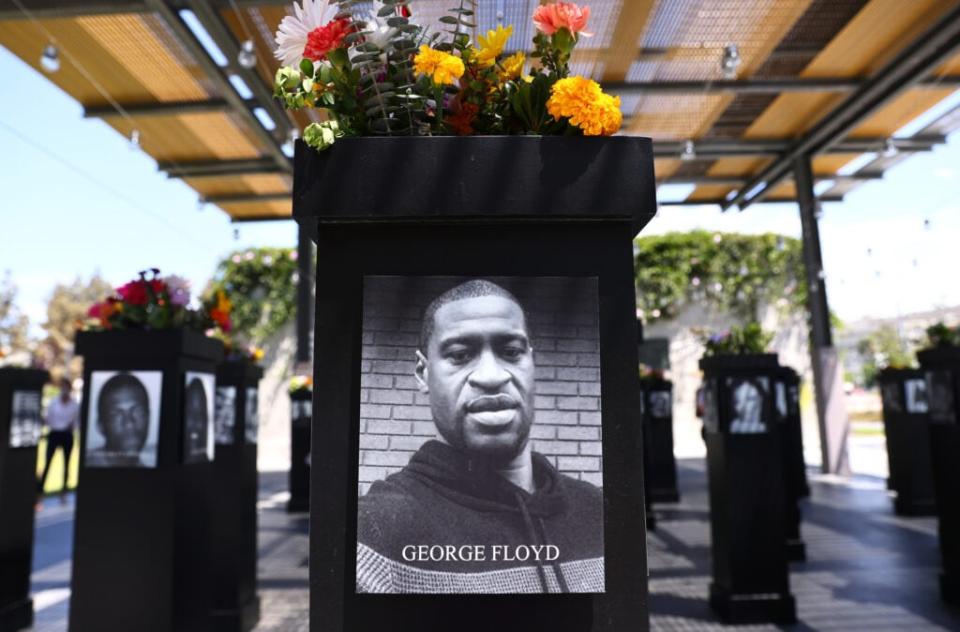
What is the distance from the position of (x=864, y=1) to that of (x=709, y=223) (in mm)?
8917

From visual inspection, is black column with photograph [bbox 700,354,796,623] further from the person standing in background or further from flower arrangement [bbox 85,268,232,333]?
the person standing in background

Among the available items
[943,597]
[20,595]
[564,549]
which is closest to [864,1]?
[943,597]

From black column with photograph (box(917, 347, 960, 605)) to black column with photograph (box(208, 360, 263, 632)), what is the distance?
436 centimetres

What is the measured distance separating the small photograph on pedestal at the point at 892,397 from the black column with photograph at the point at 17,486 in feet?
28.8

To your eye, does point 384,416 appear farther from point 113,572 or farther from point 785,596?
point 785,596

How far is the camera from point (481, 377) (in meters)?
1.18

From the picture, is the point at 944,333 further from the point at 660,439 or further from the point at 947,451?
the point at 660,439

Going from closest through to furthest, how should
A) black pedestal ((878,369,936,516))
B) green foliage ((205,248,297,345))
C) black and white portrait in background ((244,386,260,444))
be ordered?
black and white portrait in background ((244,386,260,444)), black pedestal ((878,369,936,516)), green foliage ((205,248,297,345))

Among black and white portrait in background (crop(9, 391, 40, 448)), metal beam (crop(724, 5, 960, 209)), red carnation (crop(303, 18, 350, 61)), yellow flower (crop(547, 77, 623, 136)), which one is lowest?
black and white portrait in background (crop(9, 391, 40, 448))

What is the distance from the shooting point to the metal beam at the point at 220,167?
1013 cm

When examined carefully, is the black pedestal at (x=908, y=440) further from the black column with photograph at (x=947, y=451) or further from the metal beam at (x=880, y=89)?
the metal beam at (x=880, y=89)

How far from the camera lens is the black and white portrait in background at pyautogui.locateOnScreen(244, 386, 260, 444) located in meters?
4.29

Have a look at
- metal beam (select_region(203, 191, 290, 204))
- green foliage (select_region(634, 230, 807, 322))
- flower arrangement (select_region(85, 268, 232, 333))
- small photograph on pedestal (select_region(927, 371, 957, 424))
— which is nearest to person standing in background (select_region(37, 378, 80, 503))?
metal beam (select_region(203, 191, 290, 204))

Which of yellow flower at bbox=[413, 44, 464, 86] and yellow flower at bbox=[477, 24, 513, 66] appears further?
yellow flower at bbox=[477, 24, 513, 66]
